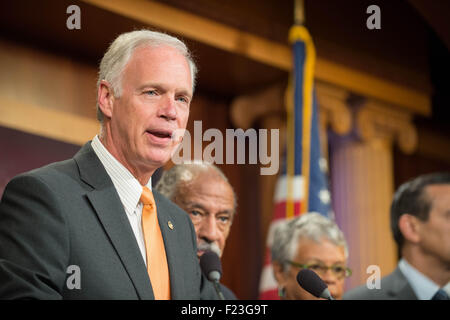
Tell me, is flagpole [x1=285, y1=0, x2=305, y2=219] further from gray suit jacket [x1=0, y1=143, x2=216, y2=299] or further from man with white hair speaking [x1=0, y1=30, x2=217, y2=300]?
gray suit jacket [x1=0, y1=143, x2=216, y2=299]

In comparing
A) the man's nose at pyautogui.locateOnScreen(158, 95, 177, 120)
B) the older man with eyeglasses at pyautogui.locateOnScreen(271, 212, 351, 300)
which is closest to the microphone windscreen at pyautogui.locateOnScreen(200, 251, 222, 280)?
the man's nose at pyautogui.locateOnScreen(158, 95, 177, 120)

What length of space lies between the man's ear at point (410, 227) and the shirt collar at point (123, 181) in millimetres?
1844

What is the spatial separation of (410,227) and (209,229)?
46.6 inches

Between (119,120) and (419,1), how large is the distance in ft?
6.49

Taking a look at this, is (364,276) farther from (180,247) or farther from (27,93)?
(180,247)

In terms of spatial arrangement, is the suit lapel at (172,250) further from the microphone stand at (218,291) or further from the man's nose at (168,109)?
the man's nose at (168,109)

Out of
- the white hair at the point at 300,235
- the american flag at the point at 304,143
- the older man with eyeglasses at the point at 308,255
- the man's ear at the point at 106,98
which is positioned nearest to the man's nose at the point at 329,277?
the older man with eyeglasses at the point at 308,255

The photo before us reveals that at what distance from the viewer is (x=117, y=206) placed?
196cm

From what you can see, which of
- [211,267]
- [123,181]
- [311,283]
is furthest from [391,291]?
[123,181]

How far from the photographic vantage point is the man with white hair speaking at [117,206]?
1.78 meters

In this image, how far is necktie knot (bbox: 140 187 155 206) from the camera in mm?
2037
